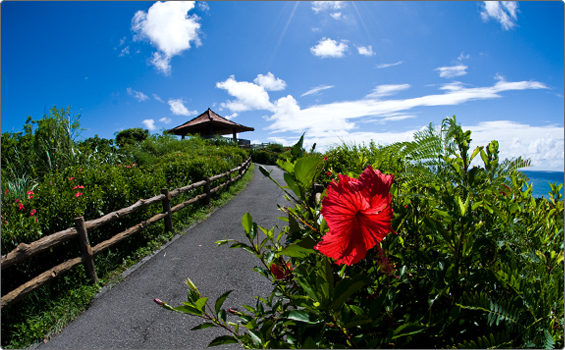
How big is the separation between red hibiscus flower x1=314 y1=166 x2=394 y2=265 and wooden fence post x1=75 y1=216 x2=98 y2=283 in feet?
13.0

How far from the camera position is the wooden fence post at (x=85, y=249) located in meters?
3.54

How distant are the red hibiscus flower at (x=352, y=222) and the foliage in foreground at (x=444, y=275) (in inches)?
0.5

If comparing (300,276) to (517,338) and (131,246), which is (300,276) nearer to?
(517,338)

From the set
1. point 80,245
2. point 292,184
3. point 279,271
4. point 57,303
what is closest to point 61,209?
point 80,245

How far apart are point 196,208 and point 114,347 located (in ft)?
15.0

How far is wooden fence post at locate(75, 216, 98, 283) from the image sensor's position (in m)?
3.54

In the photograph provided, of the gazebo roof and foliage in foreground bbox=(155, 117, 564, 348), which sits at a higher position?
the gazebo roof

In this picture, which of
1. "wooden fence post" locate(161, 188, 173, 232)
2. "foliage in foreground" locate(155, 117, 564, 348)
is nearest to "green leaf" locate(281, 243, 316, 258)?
"foliage in foreground" locate(155, 117, 564, 348)

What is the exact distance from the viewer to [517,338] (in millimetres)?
607

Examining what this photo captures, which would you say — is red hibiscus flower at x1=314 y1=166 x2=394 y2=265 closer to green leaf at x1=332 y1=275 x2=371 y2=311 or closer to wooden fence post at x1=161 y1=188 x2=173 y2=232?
green leaf at x1=332 y1=275 x2=371 y2=311

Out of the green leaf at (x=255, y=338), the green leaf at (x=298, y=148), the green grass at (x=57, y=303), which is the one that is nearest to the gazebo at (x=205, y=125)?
the green grass at (x=57, y=303)

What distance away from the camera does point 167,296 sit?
3.43 m

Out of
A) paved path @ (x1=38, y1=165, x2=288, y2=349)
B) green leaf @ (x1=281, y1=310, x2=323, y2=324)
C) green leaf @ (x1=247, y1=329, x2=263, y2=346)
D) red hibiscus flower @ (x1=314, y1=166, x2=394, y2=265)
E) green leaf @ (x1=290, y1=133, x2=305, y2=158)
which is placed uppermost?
green leaf @ (x1=290, y1=133, x2=305, y2=158)

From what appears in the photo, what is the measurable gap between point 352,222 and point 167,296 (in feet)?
11.6
